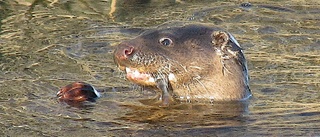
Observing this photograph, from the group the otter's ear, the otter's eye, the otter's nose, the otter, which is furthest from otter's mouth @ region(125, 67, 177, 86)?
the otter's ear

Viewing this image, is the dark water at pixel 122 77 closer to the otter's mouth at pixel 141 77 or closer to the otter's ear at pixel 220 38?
the otter's mouth at pixel 141 77

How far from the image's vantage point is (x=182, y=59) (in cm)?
638

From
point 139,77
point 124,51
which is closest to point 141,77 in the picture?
point 139,77

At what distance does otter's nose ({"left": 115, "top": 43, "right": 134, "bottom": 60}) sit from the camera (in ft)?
19.8

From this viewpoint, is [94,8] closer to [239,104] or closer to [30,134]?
[239,104]

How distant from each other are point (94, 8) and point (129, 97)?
A: 2981 millimetres

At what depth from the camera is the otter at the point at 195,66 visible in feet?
20.6

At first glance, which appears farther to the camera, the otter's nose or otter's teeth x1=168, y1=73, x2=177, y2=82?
otter's teeth x1=168, y1=73, x2=177, y2=82

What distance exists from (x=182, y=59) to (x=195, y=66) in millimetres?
106

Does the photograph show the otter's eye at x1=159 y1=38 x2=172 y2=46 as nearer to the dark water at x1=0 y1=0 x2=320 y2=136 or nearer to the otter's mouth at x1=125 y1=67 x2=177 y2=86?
the otter's mouth at x1=125 y1=67 x2=177 y2=86

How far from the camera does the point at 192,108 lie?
21.0 ft

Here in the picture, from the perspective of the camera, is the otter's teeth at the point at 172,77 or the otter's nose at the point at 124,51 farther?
the otter's teeth at the point at 172,77

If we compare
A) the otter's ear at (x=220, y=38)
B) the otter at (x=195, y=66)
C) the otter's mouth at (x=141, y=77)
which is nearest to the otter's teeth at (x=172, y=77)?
the otter at (x=195, y=66)

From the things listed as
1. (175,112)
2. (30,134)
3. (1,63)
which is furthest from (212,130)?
(1,63)
